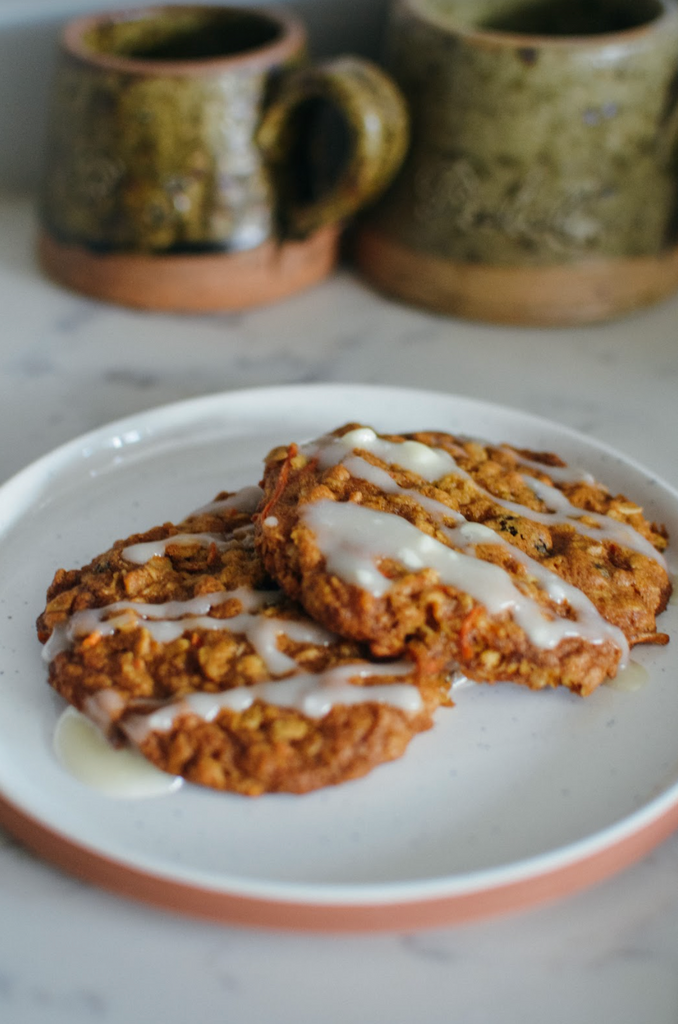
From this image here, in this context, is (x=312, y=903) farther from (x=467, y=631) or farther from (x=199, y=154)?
(x=199, y=154)

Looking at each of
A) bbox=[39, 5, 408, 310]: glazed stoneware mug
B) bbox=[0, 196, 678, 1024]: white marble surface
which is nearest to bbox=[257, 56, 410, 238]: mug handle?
bbox=[39, 5, 408, 310]: glazed stoneware mug

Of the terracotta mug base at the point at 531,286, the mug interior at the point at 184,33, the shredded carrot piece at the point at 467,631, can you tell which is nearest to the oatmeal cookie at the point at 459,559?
the shredded carrot piece at the point at 467,631

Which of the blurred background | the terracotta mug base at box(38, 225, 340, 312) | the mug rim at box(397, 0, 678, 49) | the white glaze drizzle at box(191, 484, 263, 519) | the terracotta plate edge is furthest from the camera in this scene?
the blurred background

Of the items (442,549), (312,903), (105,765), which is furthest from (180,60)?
(312,903)

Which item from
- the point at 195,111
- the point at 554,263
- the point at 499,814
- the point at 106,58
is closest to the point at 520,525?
the point at 499,814

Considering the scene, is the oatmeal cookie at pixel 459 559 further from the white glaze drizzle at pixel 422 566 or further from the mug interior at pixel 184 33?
the mug interior at pixel 184 33

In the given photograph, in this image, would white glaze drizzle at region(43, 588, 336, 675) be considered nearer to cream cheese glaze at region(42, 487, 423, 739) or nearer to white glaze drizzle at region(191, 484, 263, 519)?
cream cheese glaze at region(42, 487, 423, 739)
